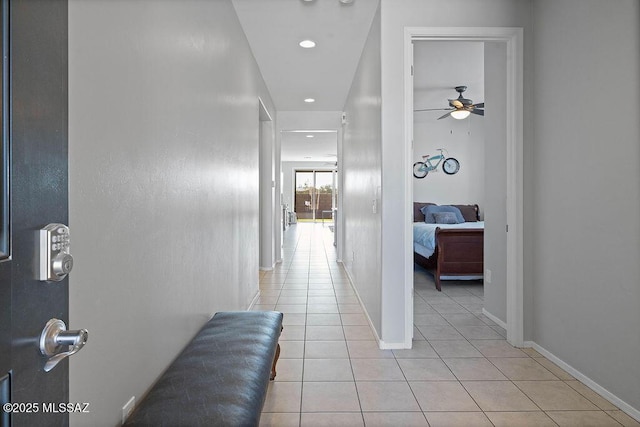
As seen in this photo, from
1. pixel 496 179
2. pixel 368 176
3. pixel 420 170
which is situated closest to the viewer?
pixel 496 179

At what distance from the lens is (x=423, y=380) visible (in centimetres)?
240

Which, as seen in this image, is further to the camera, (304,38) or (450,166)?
(450,166)

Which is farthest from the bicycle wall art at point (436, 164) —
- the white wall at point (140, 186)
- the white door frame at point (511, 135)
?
the white wall at point (140, 186)

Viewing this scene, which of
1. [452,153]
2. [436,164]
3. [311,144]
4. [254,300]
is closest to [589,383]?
[254,300]

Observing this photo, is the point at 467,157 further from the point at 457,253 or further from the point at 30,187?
the point at 30,187

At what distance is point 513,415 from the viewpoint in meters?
2.00

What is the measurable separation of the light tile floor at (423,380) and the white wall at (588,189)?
257 millimetres

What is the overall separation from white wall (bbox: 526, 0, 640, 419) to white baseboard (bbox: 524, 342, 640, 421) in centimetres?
2

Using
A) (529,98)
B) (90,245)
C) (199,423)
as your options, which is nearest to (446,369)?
(199,423)

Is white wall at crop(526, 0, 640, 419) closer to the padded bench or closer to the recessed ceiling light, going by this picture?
the padded bench

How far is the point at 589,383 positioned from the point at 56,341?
2729 millimetres

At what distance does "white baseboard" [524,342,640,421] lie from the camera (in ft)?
6.50

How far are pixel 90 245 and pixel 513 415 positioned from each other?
2.10 m

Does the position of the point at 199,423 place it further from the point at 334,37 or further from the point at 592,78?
the point at 334,37
